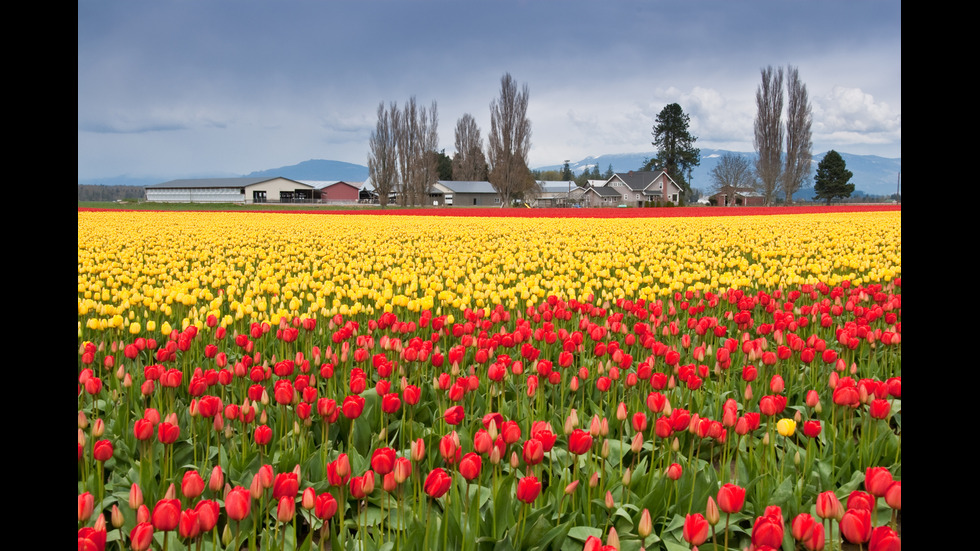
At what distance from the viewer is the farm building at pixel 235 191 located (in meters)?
88.4

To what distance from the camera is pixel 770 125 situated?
207 ft

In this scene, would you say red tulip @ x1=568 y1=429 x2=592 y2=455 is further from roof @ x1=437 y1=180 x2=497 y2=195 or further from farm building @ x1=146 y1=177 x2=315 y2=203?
roof @ x1=437 y1=180 x2=497 y2=195

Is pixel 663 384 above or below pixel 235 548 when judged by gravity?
above

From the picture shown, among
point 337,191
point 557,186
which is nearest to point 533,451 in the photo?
point 337,191

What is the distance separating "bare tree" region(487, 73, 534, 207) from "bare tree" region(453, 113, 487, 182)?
67.5 ft

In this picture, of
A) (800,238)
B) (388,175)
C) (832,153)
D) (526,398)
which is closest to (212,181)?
(388,175)

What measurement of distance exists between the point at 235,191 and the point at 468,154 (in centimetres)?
3261

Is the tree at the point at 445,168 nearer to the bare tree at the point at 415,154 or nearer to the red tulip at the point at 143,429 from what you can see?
the bare tree at the point at 415,154

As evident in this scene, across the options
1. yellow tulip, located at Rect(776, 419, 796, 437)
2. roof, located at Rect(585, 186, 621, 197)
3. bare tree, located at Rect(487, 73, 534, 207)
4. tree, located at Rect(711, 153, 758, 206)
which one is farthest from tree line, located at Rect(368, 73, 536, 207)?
yellow tulip, located at Rect(776, 419, 796, 437)

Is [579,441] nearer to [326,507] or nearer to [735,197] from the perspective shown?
[326,507]

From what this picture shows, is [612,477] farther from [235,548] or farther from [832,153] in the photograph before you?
[832,153]

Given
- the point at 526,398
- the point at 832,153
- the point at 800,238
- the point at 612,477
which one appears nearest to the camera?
the point at 612,477

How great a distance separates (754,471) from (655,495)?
0.58 metres
